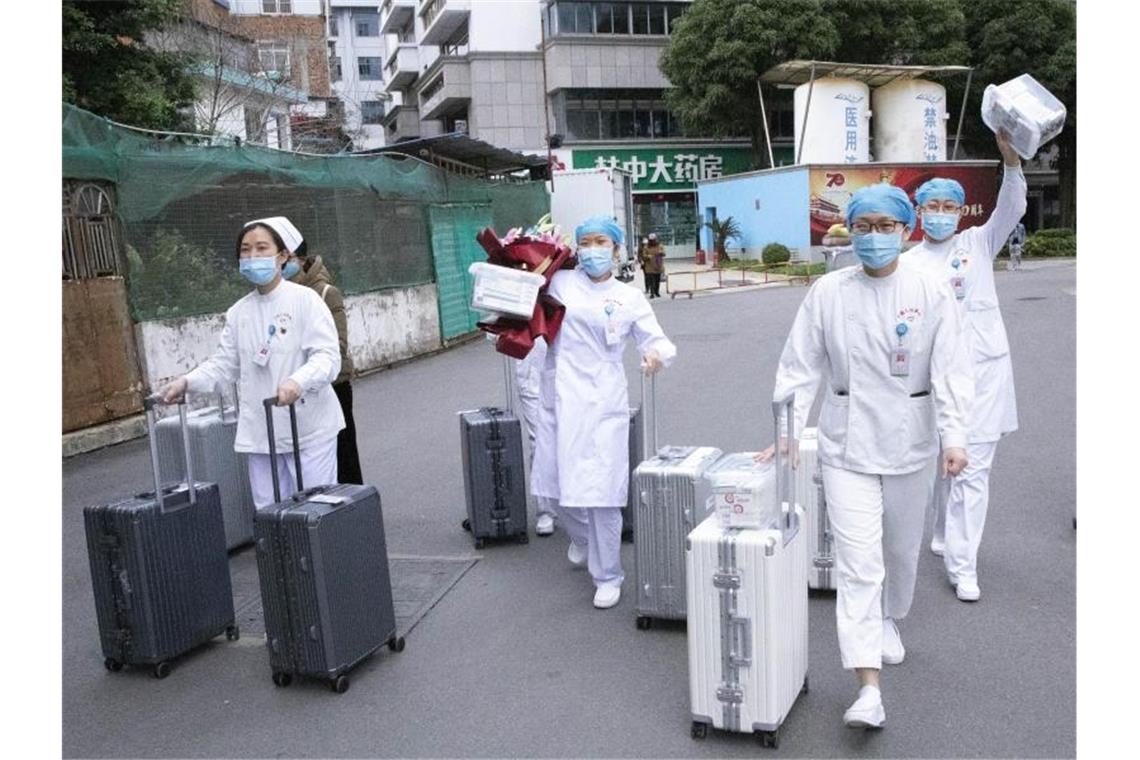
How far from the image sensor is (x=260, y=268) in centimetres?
477

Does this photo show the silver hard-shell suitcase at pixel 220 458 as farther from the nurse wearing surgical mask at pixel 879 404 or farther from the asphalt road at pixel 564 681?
the nurse wearing surgical mask at pixel 879 404

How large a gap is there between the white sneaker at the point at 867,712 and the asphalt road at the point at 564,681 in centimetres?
7

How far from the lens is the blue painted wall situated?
3488 centimetres

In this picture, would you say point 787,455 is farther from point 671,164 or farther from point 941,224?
point 671,164

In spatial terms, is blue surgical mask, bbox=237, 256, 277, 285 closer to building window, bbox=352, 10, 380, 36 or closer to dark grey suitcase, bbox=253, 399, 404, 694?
dark grey suitcase, bbox=253, 399, 404, 694

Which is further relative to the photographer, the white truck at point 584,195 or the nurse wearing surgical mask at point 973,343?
the white truck at point 584,195

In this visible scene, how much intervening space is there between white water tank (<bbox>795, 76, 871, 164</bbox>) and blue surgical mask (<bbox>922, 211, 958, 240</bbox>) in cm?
3321

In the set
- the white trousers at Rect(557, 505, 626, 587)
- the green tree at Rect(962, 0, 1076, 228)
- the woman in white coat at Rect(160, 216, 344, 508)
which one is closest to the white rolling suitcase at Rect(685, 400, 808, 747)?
the white trousers at Rect(557, 505, 626, 587)

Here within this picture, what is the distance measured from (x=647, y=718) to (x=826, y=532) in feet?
5.05

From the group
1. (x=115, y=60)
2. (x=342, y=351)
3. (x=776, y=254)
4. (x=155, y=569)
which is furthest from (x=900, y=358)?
(x=776, y=254)

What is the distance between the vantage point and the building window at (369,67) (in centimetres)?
6950

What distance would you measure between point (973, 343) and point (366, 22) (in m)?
72.9

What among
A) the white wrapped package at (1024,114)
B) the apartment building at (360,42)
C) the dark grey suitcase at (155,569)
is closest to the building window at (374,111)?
the apartment building at (360,42)

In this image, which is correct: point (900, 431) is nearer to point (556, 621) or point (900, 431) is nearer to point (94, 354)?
point (556, 621)
